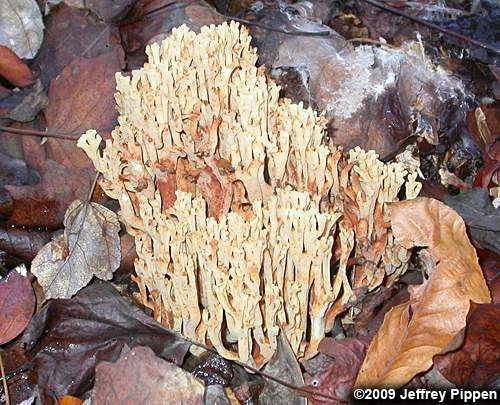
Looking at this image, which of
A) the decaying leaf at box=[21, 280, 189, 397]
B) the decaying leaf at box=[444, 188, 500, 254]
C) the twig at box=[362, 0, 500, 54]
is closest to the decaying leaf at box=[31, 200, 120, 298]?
the decaying leaf at box=[21, 280, 189, 397]

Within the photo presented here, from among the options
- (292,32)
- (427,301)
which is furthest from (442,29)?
(427,301)

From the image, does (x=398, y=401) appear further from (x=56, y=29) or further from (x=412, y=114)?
(x=56, y=29)

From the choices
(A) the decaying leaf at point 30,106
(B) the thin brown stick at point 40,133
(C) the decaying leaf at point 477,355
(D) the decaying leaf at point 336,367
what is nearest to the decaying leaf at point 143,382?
(D) the decaying leaf at point 336,367

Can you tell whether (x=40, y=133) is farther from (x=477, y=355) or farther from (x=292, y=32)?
(x=477, y=355)

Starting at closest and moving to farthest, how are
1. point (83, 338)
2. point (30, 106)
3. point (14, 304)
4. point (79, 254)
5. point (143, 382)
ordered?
point (143, 382)
point (83, 338)
point (14, 304)
point (79, 254)
point (30, 106)

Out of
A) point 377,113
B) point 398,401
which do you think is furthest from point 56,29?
point 398,401
